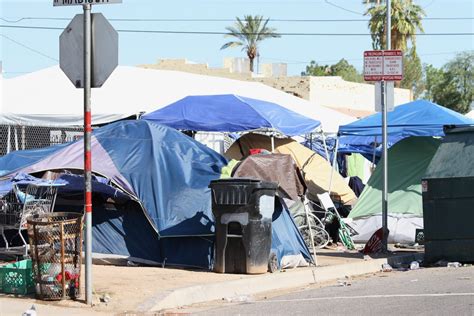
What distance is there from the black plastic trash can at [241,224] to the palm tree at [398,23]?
4077 centimetres

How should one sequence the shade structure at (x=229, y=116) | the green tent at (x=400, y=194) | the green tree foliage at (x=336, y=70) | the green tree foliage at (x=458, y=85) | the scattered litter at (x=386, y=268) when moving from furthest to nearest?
the green tree foliage at (x=336, y=70), the green tree foliage at (x=458, y=85), the shade structure at (x=229, y=116), the green tent at (x=400, y=194), the scattered litter at (x=386, y=268)

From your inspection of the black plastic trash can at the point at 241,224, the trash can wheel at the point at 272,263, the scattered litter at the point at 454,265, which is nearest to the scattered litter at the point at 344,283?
the trash can wheel at the point at 272,263

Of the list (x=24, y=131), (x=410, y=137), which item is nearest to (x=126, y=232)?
(x=410, y=137)

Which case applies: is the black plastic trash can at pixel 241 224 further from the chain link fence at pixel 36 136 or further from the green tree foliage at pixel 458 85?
the green tree foliage at pixel 458 85

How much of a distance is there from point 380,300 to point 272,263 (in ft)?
9.57

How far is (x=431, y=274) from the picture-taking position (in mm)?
13859

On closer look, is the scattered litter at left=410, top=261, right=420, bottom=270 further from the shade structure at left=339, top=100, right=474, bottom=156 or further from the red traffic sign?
the shade structure at left=339, top=100, right=474, bottom=156

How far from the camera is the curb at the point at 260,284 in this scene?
35.6 ft

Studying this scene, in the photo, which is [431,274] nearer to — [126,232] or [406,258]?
[406,258]

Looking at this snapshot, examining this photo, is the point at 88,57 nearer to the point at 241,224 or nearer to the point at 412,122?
the point at 241,224

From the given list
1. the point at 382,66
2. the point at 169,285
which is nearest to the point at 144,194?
the point at 169,285

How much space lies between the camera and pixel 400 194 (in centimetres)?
1970

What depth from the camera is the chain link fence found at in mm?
24719

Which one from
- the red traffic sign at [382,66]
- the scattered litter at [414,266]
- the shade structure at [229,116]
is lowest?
the scattered litter at [414,266]
